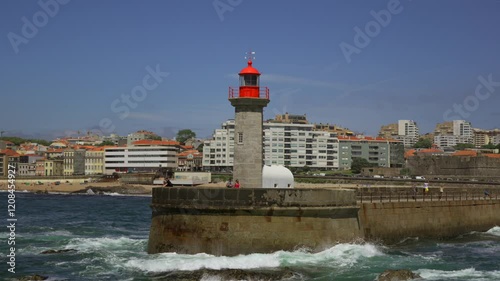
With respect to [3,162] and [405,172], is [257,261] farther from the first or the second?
[3,162]

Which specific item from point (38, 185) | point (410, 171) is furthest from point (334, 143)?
point (38, 185)

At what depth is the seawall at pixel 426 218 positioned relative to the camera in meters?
30.8

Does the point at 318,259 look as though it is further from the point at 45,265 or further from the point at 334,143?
the point at 334,143

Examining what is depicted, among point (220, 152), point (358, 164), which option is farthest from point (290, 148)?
point (220, 152)

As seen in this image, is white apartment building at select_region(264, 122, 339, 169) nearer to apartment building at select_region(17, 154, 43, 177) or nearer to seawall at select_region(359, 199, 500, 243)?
apartment building at select_region(17, 154, 43, 177)

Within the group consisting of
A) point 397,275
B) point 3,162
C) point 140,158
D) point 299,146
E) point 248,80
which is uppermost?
point 299,146

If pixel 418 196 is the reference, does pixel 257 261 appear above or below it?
below

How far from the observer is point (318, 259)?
26.0m

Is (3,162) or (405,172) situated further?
(3,162)

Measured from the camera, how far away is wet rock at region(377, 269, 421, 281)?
23.0m

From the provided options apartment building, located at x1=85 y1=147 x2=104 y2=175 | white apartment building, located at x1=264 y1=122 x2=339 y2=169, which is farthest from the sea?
apartment building, located at x1=85 y1=147 x2=104 y2=175

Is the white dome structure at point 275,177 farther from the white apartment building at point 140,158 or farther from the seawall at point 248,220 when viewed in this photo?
the white apartment building at point 140,158

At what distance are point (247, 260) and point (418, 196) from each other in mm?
14469

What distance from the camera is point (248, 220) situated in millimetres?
26094
